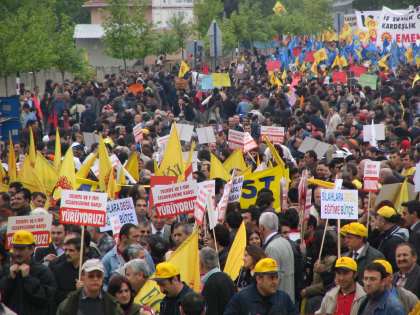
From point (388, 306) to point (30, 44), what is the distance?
32049 mm

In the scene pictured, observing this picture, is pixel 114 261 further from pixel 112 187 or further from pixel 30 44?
pixel 30 44

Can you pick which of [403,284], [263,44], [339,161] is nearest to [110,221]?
[403,284]

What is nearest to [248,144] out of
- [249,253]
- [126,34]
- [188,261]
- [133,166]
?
[133,166]

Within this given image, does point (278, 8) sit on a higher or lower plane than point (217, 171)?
lower

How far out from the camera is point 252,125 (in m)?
27.4

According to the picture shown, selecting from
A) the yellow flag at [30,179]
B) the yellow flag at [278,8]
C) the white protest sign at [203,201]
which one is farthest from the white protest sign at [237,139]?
the yellow flag at [278,8]

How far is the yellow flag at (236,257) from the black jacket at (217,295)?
3.61ft

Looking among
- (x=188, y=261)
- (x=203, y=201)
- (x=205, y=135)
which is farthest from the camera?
(x=205, y=135)

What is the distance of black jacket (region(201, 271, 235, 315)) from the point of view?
1172 cm

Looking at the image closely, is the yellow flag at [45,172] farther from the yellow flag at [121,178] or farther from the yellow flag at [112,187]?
the yellow flag at [112,187]

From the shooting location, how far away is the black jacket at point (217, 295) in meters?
11.7

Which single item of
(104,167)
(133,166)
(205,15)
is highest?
(104,167)

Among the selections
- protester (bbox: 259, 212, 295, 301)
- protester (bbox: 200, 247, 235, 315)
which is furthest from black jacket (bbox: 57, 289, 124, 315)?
protester (bbox: 259, 212, 295, 301)

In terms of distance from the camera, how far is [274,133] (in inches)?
936
